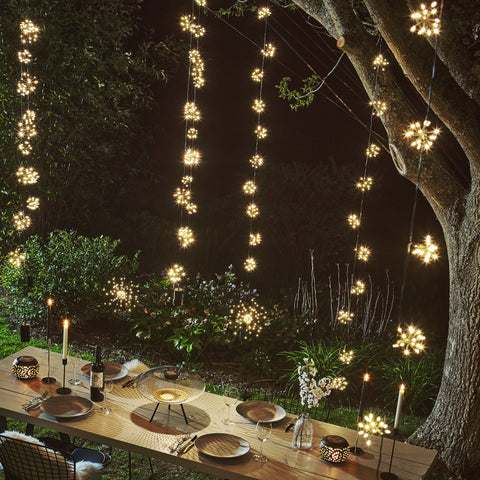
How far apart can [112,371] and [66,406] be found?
1.67 ft

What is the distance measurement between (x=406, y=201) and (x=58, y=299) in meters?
5.35

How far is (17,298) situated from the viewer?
20.1 feet

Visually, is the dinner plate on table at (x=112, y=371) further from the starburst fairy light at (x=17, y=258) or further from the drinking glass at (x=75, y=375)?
the starburst fairy light at (x=17, y=258)

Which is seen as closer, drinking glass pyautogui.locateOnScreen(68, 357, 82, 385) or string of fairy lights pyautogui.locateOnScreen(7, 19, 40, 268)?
drinking glass pyautogui.locateOnScreen(68, 357, 82, 385)

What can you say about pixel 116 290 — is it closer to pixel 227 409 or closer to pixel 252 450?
pixel 227 409

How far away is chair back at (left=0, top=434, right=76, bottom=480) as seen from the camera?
245 cm

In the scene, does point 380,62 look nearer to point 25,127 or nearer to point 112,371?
point 112,371

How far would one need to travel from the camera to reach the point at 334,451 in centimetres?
256

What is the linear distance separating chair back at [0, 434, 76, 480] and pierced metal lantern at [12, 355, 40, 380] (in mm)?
734

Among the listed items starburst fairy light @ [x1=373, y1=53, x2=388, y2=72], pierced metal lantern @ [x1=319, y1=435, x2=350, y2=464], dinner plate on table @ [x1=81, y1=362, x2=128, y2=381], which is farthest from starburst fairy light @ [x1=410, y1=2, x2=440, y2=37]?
dinner plate on table @ [x1=81, y1=362, x2=128, y2=381]

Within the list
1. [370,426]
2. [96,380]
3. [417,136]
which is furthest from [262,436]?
[417,136]

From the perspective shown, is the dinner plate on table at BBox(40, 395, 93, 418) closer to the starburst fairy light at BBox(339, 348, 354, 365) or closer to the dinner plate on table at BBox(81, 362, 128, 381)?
the dinner plate on table at BBox(81, 362, 128, 381)

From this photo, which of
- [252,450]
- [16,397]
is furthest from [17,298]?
[252,450]

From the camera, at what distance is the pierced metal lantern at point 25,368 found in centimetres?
322
